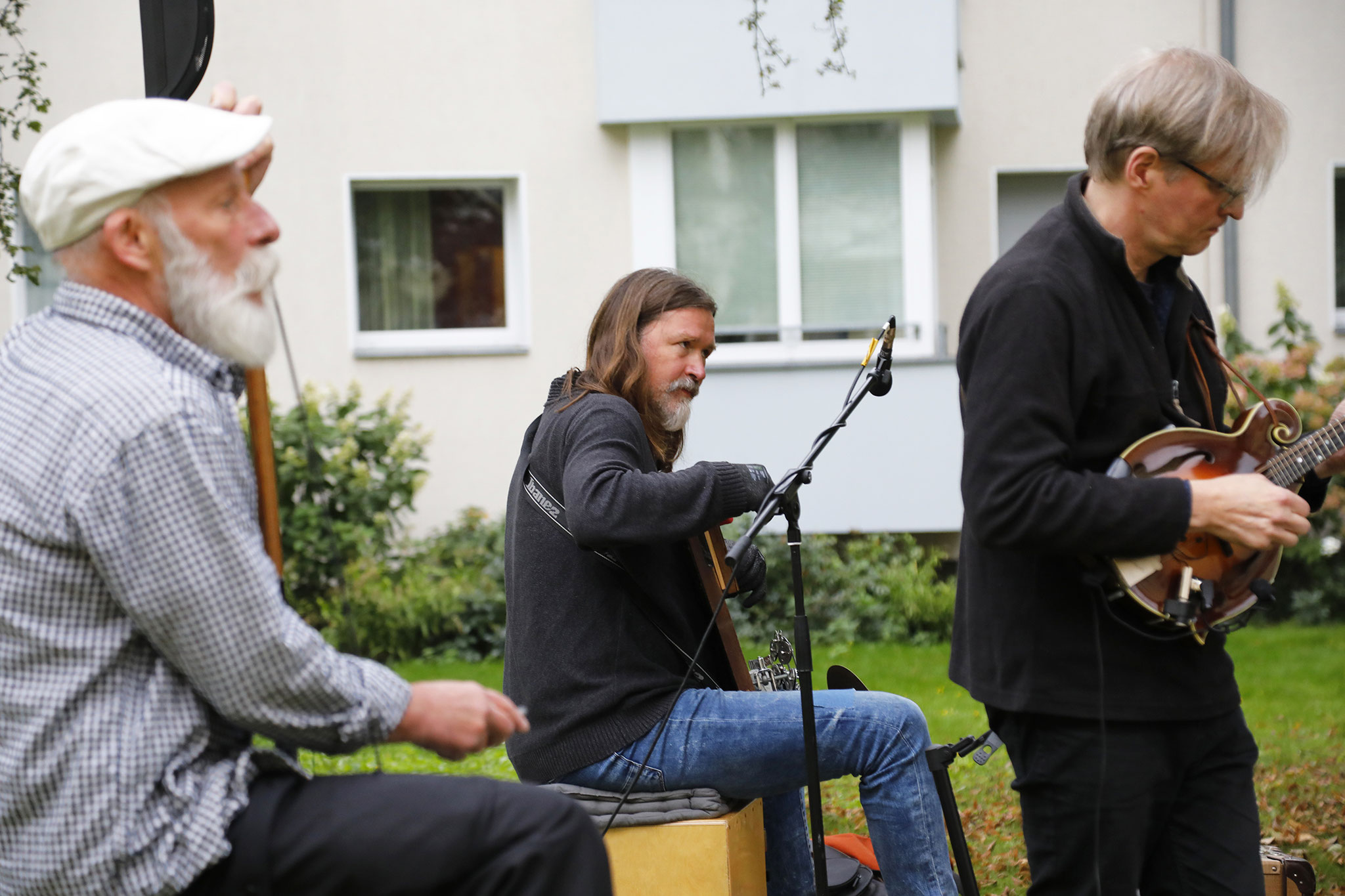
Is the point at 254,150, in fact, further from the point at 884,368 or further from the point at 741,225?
the point at 741,225

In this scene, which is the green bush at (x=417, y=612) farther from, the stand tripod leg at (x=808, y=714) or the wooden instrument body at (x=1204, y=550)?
the wooden instrument body at (x=1204, y=550)

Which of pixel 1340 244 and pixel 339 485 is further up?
pixel 1340 244

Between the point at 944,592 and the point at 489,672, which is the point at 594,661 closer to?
the point at 489,672

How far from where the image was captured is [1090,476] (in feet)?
7.68

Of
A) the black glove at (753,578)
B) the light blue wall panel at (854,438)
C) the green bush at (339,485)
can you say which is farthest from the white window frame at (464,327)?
the black glove at (753,578)

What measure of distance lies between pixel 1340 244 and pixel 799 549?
9.47 m

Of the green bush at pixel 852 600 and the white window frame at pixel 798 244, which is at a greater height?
the white window frame at pixel 798 244

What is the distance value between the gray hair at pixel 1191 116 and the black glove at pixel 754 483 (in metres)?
1.15

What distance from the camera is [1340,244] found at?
10766 millimetres

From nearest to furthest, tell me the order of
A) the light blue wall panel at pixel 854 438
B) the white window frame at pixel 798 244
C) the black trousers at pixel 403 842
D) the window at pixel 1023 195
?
the black trousers at pixel 403 842, the light blue wall panel at pixel 854 438, the white window frame at pixel 798 244, the window at pixel 1023 195

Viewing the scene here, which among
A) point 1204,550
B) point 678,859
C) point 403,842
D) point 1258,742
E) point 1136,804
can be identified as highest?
point 1204,550

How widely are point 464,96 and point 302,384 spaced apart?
256 cm

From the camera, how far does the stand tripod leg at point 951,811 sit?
2.96 meters

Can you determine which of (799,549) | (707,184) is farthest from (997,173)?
(799,549)
